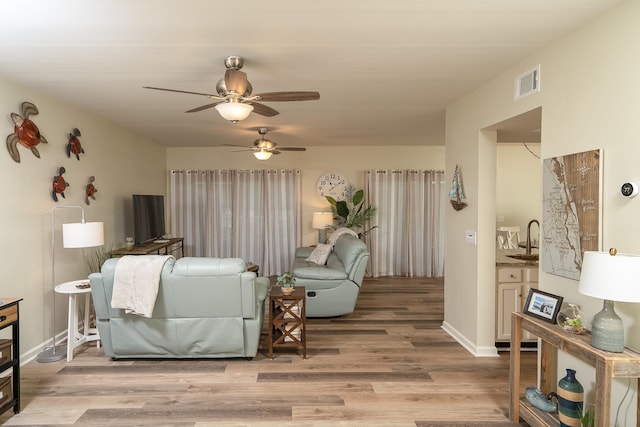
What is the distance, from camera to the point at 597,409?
68.1 inches

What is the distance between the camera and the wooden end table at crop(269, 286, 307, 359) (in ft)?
11.2

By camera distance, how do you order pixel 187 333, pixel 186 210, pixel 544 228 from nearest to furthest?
1. pixel 544 228
2. pixel 187 333
3. pixel 186 210

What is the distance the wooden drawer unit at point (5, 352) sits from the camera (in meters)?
2.43

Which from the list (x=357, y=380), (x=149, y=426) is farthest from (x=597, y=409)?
(x=149, y=426)

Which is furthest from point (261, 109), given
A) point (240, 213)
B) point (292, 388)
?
point (240, 213)

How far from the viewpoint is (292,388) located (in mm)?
2871

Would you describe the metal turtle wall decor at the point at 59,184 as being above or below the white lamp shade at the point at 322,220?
above

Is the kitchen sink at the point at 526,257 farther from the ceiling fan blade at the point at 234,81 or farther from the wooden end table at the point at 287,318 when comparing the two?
the ceiling fan blade at the point at 234,81

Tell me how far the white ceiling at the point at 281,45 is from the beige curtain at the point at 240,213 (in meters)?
2.94

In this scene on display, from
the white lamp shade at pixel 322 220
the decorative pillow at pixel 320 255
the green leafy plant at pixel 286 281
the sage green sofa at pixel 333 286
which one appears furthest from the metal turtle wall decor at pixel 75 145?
the white lamp shade at pixel 322 220

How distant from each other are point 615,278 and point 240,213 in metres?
6.08

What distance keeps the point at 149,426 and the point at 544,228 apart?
9.64ft

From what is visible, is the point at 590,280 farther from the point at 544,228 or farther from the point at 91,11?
the point at 91,11

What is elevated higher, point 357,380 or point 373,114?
point 373,114
